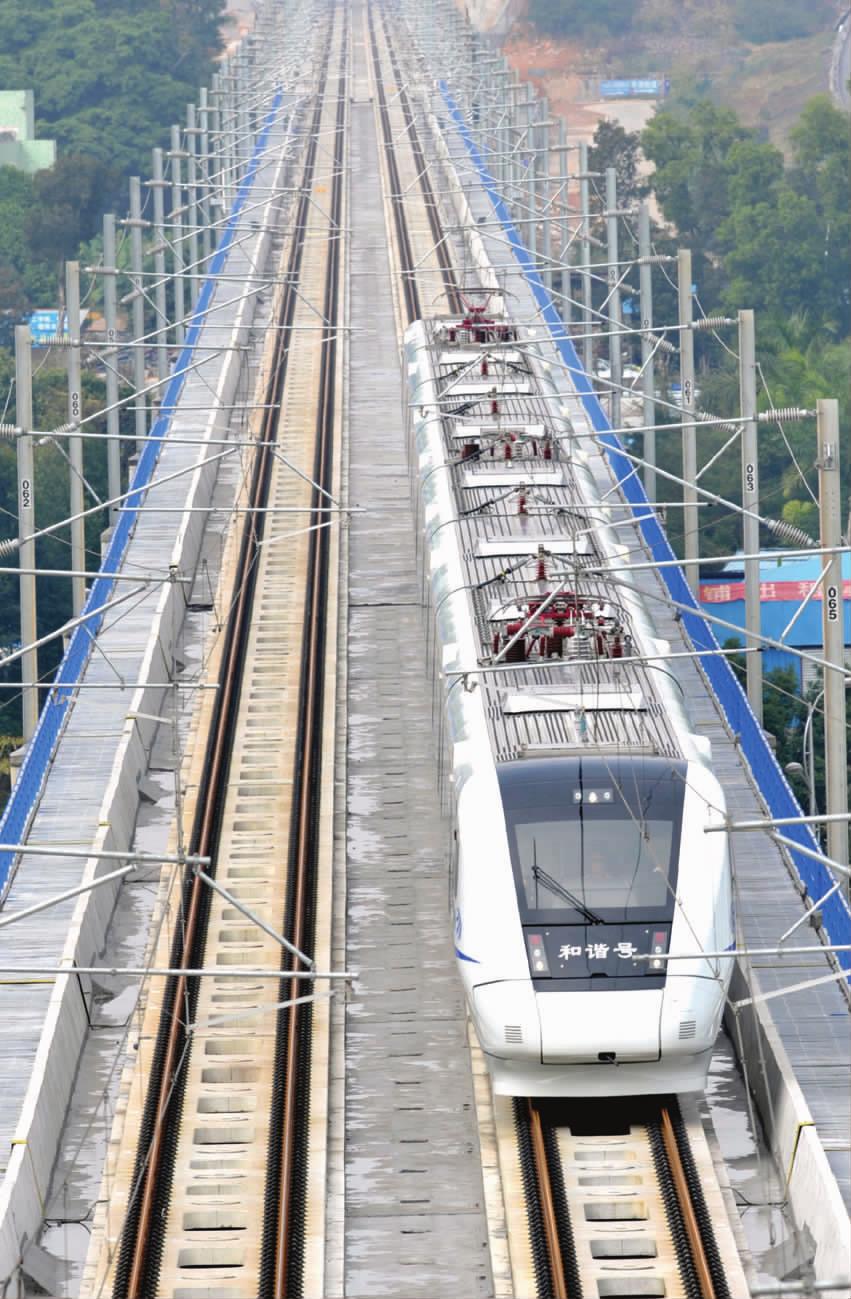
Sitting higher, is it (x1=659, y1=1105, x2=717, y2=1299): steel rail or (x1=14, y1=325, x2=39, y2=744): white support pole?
(x1=14, y1=325, x2=39, y2=744): white support pole

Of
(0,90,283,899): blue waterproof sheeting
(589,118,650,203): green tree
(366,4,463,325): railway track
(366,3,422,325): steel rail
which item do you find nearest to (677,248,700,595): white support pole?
(366,4,463,325): railway track

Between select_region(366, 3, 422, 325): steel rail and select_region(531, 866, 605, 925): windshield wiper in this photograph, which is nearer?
select_region(531, 866, 605, 925): windshield wiper

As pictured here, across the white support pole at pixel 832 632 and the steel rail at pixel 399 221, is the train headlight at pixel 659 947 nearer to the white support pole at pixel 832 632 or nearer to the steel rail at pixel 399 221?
the white support pole at pixel 832 632

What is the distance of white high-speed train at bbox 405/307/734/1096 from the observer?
91.7ft

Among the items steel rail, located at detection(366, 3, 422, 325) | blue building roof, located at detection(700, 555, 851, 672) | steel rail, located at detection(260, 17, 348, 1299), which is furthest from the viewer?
blue building roof, located at detection(700, 555, 851, 672)

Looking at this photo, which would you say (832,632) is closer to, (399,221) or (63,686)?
(63,686)

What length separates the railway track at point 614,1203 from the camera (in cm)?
2608

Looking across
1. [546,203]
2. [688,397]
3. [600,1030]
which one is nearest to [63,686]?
[600,1030]

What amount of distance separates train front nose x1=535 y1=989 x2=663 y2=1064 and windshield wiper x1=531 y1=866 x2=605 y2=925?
1.13 metres

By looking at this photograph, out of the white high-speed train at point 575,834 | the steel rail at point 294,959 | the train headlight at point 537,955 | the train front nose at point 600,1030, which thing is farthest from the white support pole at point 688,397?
the train front nose at point 600,1030

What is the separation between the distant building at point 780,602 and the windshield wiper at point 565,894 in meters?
54.1

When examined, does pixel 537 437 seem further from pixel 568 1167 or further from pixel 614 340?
pixel 614 340

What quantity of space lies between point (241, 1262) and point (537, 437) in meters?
20.3

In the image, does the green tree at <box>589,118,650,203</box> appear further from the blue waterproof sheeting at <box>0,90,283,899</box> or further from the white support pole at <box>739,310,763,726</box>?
the white support pole at <box>739,310,763,726</box>
